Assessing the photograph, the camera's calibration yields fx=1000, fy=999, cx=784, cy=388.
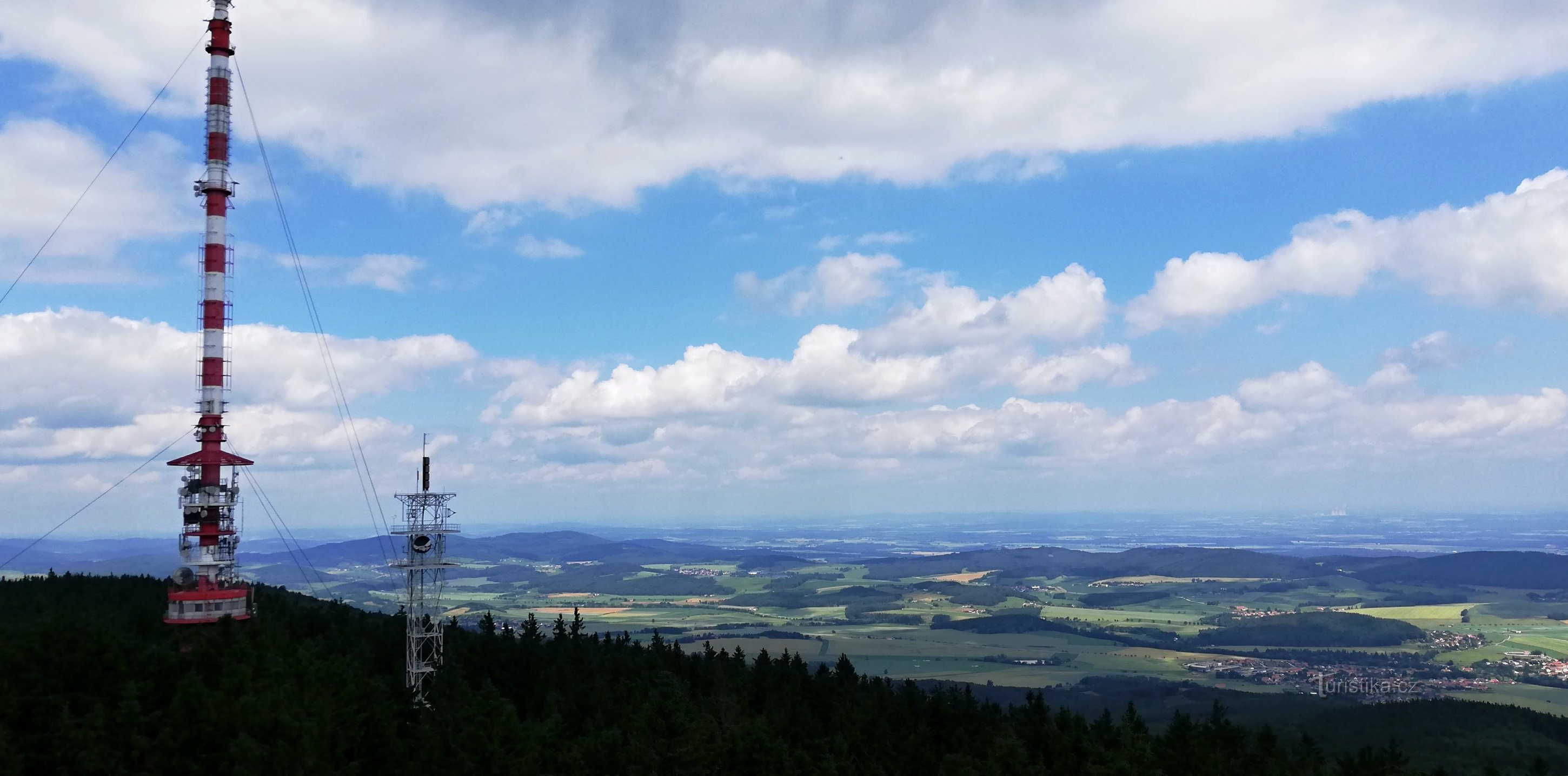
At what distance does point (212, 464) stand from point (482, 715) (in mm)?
43379

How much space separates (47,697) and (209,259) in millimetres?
44549

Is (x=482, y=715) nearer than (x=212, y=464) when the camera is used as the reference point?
Yes

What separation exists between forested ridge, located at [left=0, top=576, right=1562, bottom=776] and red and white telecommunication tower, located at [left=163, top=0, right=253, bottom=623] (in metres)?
3.19

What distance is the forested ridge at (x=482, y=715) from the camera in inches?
2131

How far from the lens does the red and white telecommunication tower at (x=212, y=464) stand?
88.8 metres

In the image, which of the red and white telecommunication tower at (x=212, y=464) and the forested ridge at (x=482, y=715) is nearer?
the forested ridge at (x=482, y=715)

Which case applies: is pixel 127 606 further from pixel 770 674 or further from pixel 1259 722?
pixel 1259 722

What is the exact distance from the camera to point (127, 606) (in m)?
106

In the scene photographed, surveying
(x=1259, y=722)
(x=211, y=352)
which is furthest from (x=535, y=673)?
(x=1259, y=722)

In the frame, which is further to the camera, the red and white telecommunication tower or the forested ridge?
the red and white telecommunication tower

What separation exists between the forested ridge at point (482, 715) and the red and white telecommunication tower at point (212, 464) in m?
3.19

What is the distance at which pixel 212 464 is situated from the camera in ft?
294

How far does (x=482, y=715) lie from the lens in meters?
63.9

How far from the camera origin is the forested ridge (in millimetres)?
54125
